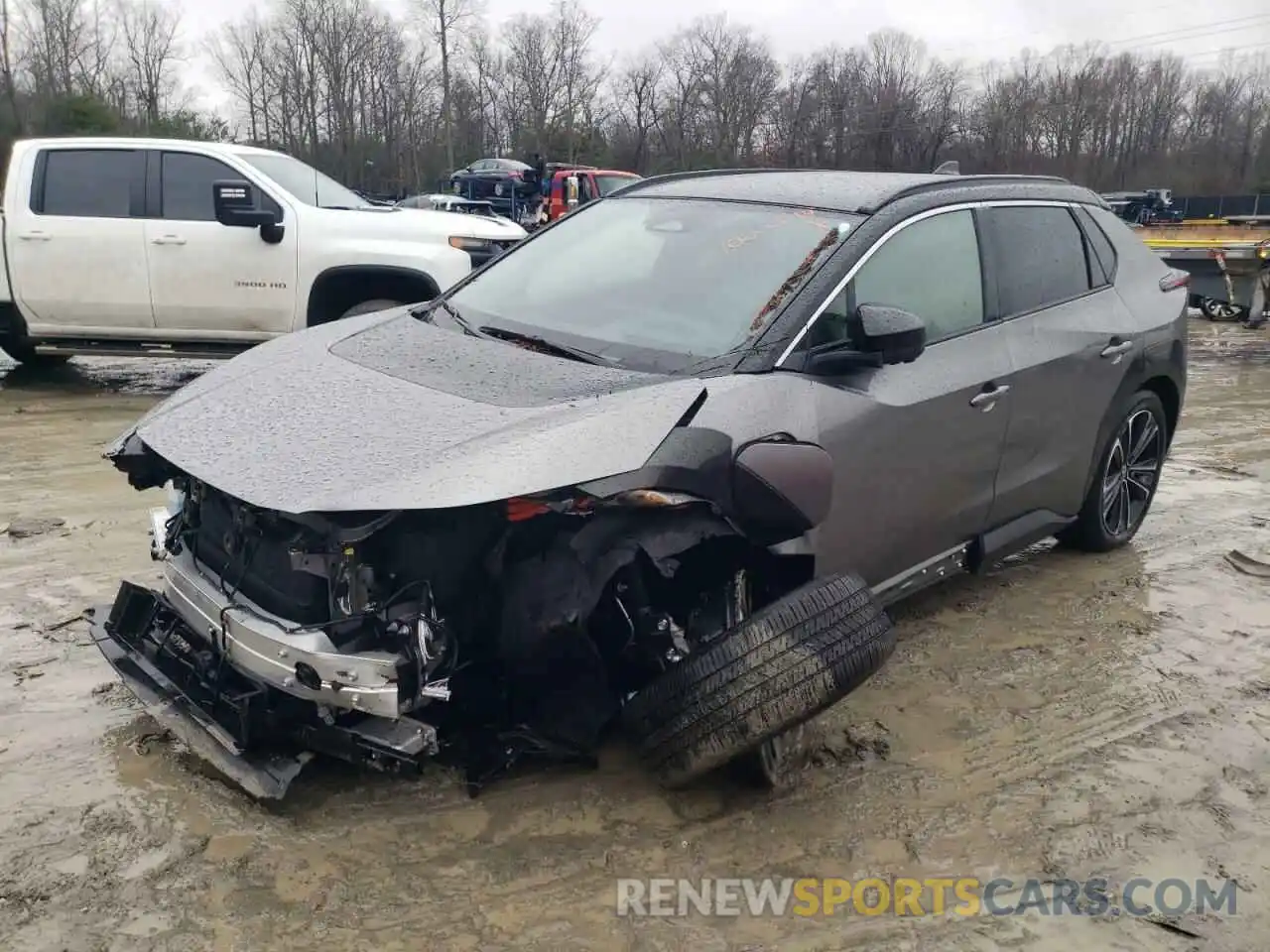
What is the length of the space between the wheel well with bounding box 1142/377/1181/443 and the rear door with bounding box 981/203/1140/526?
38 cm

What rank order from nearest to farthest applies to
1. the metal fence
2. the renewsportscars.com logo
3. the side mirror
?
the renewsportscars.com logo
the side mirror
the metal fence

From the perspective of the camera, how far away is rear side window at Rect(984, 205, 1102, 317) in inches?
164

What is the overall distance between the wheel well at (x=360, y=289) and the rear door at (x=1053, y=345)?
4.53m

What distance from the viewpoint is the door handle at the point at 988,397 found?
12.5 ft

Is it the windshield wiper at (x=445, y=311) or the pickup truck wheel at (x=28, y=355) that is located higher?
the windshield wiper at (x=445, y=311)

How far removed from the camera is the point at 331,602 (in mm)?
2750

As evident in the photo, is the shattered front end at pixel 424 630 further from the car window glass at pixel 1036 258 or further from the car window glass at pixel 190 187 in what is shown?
the car window glass at pixel 190 187

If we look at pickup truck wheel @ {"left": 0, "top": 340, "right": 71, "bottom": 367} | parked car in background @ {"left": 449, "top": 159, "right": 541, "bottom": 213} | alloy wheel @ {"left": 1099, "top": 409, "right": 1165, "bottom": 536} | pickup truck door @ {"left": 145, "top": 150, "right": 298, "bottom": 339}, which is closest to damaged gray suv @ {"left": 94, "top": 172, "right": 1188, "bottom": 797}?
alloy wheel @ {"left": 1099, "top": 409, "right": 1165, "bottom": 536}

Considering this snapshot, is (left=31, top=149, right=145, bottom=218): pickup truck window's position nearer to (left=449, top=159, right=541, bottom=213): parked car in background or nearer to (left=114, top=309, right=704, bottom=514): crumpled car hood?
(left=114, top=309, right=704, bottom=514): crumpled car hood

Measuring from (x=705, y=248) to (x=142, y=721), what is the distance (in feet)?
7.94

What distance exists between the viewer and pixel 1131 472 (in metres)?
5.19

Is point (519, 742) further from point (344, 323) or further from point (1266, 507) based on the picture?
point (1266, 507)

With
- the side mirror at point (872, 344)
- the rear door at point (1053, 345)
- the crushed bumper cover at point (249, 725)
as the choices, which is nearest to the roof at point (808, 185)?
the rear door at point (1053, 345)

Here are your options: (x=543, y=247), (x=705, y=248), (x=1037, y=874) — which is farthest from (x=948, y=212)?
(x=1037, y=874)
